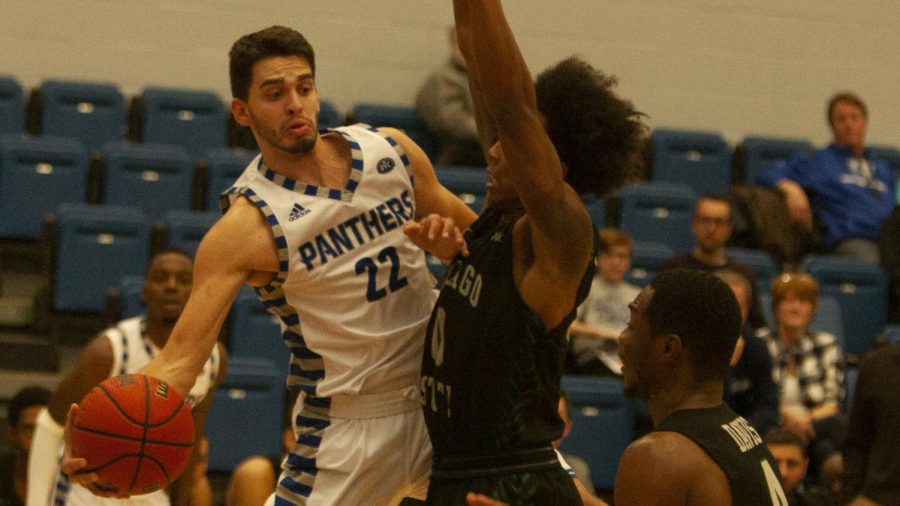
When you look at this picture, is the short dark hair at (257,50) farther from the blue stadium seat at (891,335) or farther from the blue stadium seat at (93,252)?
the blue stadium seat at (891,335)

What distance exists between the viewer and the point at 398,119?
30.4 ft

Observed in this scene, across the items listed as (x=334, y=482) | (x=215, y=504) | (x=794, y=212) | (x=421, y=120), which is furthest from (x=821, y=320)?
(x=334, y=482)

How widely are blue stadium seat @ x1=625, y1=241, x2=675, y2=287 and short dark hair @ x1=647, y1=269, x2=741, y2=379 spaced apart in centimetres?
490

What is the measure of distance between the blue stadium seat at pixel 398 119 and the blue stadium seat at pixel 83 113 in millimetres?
1471

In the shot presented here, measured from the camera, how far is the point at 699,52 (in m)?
10.3

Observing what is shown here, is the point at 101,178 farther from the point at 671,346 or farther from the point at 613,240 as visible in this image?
the point at 671,346

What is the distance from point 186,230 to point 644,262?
101 inches

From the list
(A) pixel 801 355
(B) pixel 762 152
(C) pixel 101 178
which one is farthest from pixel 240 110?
(B) pixel 762 152

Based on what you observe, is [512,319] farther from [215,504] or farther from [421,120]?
[421,120]

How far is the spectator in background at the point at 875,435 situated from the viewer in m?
5.23

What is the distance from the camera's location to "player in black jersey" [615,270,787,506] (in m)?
3.04

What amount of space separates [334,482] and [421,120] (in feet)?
19.0

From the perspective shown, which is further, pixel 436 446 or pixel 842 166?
pixel 842 166

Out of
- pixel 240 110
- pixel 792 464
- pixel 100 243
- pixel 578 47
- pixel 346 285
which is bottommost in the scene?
pixel 792 464
